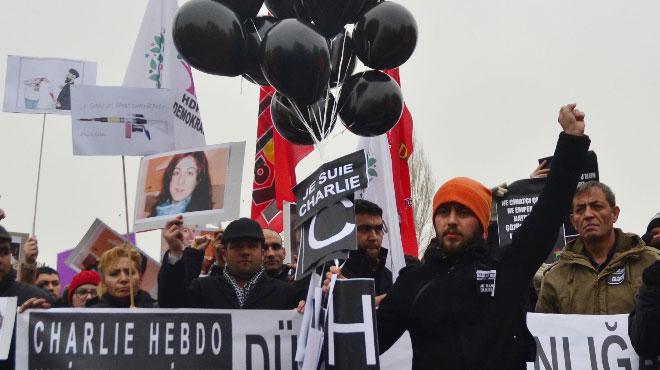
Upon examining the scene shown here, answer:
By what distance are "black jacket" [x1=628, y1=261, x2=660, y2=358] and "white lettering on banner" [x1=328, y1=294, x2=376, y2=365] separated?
1159 mm

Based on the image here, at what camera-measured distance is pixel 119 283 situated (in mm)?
4801

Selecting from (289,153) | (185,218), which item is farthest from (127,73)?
(185,218)

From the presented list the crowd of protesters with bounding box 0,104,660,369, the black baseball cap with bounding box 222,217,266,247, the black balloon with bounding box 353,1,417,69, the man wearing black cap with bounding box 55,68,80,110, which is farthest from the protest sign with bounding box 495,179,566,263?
the man wearing black cap with bounding box 55,68,80,110

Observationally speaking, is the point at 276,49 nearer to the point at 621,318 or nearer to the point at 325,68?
the point at 325,68

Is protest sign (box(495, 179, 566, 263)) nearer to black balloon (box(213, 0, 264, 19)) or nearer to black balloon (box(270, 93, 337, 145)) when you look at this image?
black balloon (box(270, 93, 337, 145))

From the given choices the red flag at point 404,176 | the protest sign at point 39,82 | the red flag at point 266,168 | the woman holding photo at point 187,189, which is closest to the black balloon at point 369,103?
the woman holding photo at point 187,189

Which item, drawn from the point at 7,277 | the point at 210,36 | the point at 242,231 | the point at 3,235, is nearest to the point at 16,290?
the point at 7,277

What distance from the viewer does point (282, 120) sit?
5617 mm

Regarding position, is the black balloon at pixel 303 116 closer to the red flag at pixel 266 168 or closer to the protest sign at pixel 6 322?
the red flag at pixel 266 168

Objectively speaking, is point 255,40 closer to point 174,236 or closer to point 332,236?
point 174,236

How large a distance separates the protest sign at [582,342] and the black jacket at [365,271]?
2.60 feet

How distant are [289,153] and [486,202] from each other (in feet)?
13.8

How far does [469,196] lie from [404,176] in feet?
13.8

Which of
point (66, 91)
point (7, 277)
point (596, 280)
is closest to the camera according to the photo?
point (596, 280)
